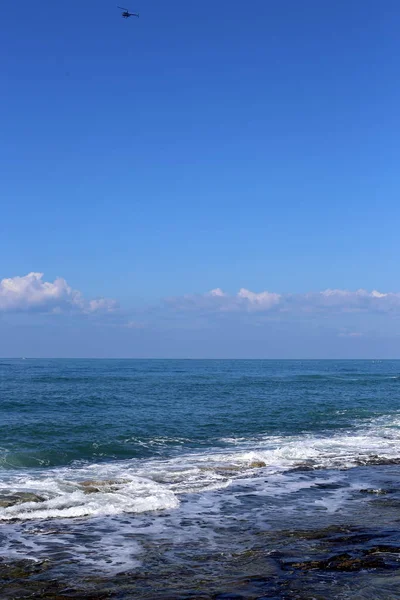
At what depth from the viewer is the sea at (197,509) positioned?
9.16 metres

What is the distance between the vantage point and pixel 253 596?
8.43 m

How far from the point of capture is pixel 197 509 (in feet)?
46.6

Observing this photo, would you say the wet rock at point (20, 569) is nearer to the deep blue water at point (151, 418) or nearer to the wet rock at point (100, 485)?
the wet rock at point (100, 485)

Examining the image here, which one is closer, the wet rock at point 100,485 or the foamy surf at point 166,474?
the foamy surf at point 166,474

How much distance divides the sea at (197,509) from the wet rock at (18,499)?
6 centimetres

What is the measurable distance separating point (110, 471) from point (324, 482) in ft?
25.1

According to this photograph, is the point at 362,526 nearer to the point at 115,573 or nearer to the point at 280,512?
the point at 280,512

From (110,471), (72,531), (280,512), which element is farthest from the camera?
(110,471)

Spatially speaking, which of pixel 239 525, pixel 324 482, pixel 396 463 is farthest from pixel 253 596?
pixel 396 463

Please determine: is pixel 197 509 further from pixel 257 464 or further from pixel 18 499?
pixel 257 464

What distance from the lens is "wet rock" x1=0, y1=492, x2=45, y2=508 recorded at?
14.6m

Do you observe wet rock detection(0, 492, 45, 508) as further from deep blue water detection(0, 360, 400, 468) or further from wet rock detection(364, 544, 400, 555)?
wet rock detection(364, 544, 400, 555)

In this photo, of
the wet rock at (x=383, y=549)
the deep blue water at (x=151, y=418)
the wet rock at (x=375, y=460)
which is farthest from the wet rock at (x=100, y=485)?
the wet rock at (x=375, y=460)

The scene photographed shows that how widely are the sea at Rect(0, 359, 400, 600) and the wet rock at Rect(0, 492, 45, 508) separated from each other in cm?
6
